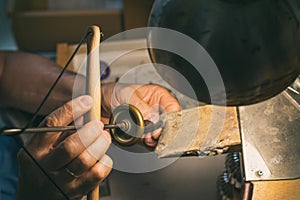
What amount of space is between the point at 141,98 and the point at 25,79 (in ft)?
0.94

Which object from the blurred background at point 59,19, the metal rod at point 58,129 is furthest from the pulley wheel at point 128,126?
the blurred background at point 59,19

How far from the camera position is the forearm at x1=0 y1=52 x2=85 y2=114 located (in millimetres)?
1024

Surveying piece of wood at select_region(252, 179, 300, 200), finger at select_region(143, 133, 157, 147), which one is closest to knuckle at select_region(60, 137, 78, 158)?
finger at select_region(143, 133, 157, 147)

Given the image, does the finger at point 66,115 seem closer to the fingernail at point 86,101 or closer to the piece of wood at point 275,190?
the fingernail at point 86,101

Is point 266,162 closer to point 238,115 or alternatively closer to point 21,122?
point 238,115

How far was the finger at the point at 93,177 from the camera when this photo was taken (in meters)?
0.70

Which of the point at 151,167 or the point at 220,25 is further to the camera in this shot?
the point at 151,167

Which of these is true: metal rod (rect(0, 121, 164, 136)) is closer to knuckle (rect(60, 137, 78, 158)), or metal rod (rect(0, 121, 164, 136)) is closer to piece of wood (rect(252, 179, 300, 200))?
knuckle (rect(60, 137, 78, 158))

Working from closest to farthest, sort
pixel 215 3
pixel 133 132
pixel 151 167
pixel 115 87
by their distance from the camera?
pixel 215 3 → pixel 133 132 → pixel 151 167 → pixel 115 87

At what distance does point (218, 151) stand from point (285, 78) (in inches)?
11.9

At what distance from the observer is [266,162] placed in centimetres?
69

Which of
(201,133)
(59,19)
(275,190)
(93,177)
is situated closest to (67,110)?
(93,177)

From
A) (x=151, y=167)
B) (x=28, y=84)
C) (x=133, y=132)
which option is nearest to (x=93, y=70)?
(x=133, y=132)

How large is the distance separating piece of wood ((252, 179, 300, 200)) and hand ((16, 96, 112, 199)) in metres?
0.23
